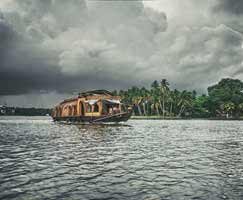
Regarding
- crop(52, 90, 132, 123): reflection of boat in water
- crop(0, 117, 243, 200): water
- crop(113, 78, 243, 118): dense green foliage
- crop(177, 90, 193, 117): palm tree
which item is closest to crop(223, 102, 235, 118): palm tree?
crop(113, 78, 243, 118): dense green foliage

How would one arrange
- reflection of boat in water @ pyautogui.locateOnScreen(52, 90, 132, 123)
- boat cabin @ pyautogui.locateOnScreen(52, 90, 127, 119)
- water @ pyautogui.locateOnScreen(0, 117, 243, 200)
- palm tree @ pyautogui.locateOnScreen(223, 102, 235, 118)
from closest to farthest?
1. water @ pyautogui.locateOnScreen(0, 117, 243, 200)
2. reflection of boat in water @ pyautogui.locateOnScreen(52, 90, 132, 123)
3. boat cabin @ pyautogui.locateOnScreen(52, 90, 127, 119)
4. palm tree @ pyautogui.locateOnScreen(223, 102, 235, 118)

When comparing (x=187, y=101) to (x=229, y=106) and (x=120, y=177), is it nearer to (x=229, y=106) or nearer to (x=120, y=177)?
(x=229, y=106)

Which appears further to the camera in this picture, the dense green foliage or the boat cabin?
the dense green foliage

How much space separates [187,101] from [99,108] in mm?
74895

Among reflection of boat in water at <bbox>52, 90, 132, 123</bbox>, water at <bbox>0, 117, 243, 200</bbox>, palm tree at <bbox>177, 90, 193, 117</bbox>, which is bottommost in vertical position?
water at <bbox>0, 117, 243, 200</bbox>

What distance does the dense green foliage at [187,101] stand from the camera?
130250mm

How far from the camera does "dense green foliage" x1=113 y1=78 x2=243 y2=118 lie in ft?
427

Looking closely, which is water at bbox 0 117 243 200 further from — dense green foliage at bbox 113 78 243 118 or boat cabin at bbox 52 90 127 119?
dense green foliage at bbox 113 78 243 118

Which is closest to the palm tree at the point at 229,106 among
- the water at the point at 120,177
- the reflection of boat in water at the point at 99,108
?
the reflection of boat in water at the point at 99,108

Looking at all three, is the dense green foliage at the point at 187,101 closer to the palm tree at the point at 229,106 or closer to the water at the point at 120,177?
the palm tree at the point at 229,106

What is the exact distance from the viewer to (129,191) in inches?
347

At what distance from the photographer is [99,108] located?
60.8m

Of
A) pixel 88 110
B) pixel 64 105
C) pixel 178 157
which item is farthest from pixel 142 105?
pixel 178 157

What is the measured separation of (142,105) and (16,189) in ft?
453
